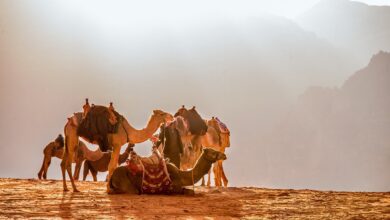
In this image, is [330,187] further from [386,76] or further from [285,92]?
[285,92]

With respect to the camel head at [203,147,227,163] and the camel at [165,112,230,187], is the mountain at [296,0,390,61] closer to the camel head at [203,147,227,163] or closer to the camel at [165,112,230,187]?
the camel at [165,112,230,187]

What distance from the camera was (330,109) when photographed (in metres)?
89.9

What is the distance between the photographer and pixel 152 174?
9.04 metres

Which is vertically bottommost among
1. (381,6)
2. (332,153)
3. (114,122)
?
(114,122)

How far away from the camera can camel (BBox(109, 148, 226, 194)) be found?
Answer: 908cm

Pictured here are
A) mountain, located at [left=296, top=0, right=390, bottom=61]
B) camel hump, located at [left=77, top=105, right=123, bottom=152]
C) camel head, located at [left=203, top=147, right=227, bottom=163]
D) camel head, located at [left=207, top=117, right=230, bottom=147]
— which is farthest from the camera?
mountain, located at [left=296, top=0, right=390, bottom=61]

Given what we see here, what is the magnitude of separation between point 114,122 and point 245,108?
4469 inches

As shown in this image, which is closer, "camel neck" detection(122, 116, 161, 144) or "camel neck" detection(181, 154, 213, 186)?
"camel neck" detection(181, 154, 213, 186)

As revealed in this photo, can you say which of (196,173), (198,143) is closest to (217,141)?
(198,143)

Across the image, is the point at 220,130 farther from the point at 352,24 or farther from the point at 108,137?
the point at 352,24

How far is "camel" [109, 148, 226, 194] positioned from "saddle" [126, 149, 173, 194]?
0.19 feet

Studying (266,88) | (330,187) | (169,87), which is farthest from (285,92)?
(330,187)

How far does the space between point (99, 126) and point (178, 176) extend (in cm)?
207

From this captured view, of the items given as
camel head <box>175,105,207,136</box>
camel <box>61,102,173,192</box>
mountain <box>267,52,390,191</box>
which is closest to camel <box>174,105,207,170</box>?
camel head <box>175,105,207,136</box>
